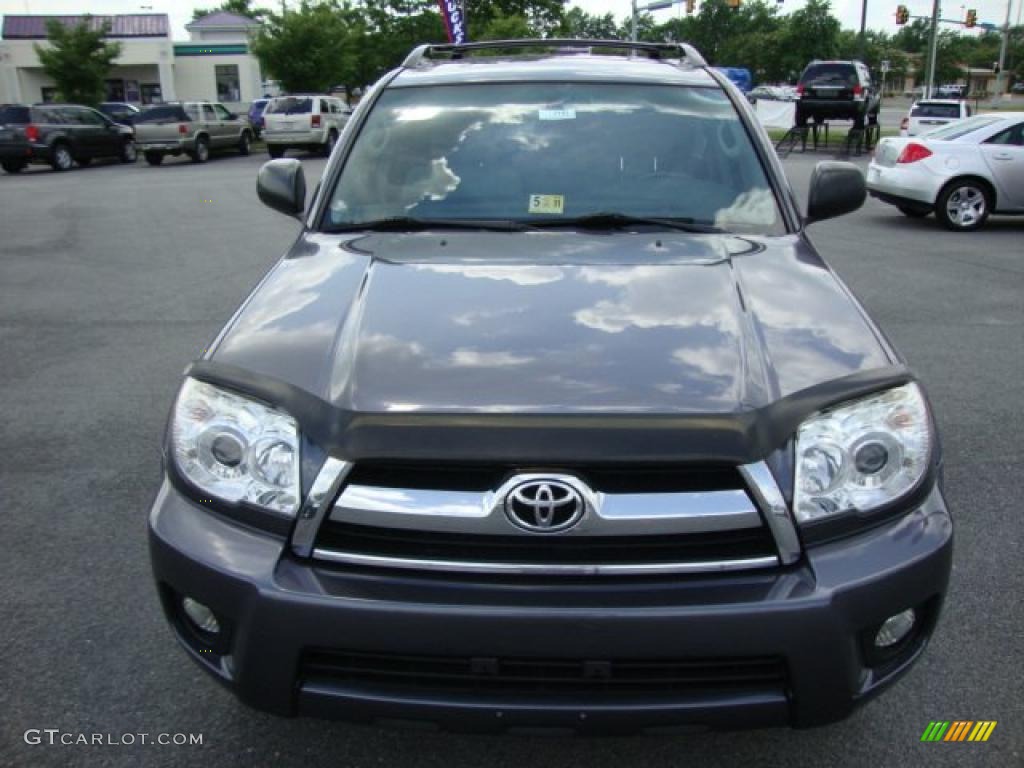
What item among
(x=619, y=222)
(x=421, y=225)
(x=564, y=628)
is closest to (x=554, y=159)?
(x=619, y=222)

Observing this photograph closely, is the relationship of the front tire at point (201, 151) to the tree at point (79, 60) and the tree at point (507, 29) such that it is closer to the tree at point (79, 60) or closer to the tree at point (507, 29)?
the tree at point (79, 60)

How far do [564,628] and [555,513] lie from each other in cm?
24

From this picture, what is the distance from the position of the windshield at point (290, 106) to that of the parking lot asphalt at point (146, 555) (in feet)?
62.0

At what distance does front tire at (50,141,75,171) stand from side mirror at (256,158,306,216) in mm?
23775

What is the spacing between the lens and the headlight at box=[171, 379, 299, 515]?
2.11m

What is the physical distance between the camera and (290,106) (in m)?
27.7

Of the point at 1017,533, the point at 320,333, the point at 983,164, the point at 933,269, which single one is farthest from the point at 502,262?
the point at 983,164

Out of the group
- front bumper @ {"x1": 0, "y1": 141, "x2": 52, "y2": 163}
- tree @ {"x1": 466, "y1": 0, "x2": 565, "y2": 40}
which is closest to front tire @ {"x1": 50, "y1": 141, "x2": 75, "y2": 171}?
front bumper @ {"x1": 0, "y1": 141, "x2": 52, "y2": 163}

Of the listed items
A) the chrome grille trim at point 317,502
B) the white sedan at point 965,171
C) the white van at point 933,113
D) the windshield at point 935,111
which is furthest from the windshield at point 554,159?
the windshield at point 935,111

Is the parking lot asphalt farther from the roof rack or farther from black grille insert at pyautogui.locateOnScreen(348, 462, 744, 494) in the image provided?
the roof rack

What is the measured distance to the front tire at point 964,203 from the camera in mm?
12109

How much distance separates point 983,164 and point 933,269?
11.1 ft

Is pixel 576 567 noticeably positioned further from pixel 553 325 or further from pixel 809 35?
pixel 809 35

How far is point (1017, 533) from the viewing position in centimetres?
371
